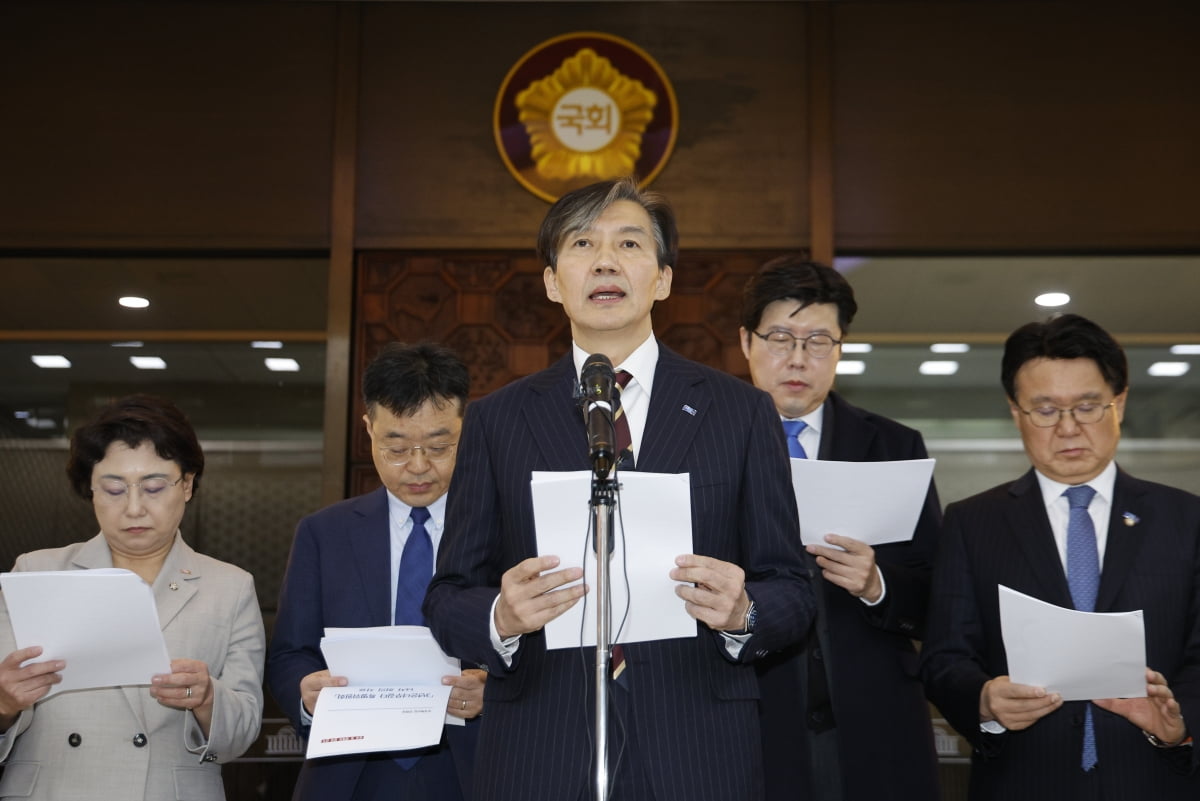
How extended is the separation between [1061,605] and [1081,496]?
0.28m

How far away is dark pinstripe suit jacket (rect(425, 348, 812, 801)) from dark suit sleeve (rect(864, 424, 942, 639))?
0.75 meters

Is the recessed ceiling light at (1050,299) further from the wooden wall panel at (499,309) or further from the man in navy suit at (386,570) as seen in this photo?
the man in navy suit at (386,570)

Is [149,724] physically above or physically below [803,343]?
below

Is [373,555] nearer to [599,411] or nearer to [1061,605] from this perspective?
[599,411]

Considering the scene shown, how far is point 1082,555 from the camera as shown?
106 inches

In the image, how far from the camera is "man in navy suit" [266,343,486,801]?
2709mm

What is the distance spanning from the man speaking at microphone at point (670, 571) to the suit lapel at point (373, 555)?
72 cm

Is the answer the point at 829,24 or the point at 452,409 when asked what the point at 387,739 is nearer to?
the point at 452,409

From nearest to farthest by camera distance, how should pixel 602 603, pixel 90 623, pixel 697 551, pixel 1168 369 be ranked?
pixel 602 603
pixel 697 551
pixel 90 623
pixel 1168 369

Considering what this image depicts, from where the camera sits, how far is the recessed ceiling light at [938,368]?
5410 mm

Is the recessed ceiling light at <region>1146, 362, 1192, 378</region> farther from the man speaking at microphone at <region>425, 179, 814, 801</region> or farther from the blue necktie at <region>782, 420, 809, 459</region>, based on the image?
the man speaking at microphone at <region>425, 179, 814, 801</region>

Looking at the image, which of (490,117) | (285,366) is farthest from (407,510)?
(490,117)

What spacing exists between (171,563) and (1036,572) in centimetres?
204

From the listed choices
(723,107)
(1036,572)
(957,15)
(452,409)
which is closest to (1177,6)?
(957,15)
